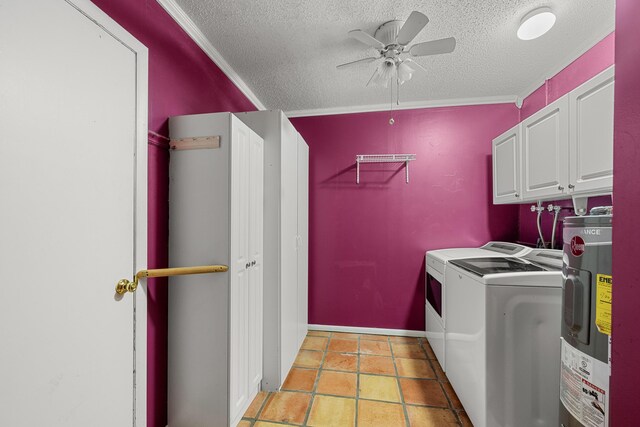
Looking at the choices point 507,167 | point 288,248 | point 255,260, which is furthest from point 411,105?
point 255,260

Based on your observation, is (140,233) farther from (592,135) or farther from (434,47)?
(592,135)

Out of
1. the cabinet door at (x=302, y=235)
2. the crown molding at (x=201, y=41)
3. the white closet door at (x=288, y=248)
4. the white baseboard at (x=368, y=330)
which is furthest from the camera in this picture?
the white baseboard at (x=368, y=330)

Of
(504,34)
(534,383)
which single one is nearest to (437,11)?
(504,34)

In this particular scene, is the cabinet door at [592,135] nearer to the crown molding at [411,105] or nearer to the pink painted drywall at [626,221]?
the pink painted drywall at [626,221]

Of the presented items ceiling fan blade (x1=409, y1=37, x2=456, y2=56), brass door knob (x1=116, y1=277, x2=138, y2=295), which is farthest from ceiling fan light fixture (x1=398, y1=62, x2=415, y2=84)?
brass door knob (x1=116, y1=277, x2=138, y2=295)

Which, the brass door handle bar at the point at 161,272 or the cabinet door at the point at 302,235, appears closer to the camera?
the brass door handle bar at the point at 161,272

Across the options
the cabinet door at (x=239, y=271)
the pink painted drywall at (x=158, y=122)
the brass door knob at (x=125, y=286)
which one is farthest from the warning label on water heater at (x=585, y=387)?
the pink painted drywall at (x=158, y=122)

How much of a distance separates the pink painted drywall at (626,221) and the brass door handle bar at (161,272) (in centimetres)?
143

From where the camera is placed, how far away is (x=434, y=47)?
1.56 metres

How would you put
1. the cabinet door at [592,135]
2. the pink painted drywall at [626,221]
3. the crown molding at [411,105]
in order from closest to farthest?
1. the pink painted drywall at [626,221]
2. the cabinet door at [592,135]
3. the crown molding at [411,105]

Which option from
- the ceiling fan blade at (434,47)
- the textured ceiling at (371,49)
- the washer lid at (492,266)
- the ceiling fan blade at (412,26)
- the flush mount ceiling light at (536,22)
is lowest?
the washer lid at (492,266)

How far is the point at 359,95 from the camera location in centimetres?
260

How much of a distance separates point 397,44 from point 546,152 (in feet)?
4.10

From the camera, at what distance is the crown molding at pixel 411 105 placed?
8.77ft
